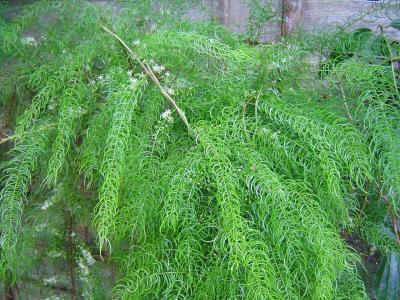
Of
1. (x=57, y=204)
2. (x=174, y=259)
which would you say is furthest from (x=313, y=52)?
(x=57, y=204)

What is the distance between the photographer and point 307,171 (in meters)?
1.35

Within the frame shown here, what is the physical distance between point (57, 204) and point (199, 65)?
2.35 feet

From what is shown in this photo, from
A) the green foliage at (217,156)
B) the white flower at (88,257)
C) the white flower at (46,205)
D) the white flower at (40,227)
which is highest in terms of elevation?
the green foliage at (217,156)

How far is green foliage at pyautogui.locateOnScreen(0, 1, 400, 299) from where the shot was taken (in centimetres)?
125

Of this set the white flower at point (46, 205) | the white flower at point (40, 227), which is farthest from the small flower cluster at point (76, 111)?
the white flower at point (40, 227)

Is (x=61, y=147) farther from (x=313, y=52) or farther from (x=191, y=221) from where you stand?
(x=313, y=52)

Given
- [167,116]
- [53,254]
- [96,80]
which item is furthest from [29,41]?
[53,254]

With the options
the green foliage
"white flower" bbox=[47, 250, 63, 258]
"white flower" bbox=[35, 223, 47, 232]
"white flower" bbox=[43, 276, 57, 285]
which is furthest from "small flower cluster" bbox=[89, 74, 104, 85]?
"white flower" bbox=[43, 276, 57, 285]

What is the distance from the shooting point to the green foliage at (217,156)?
4.10 feet

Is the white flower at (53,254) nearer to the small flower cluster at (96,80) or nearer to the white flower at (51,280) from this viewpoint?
the white flower at (51,280)

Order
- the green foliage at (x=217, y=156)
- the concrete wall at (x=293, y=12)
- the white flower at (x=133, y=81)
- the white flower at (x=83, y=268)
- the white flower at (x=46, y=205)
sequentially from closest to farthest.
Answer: the green foliage at (x=217, y=156), the white flower at (x=133, y=81), the white flower at (x=46, y=205), the white flower at (x=83, y=268), the concrete wall at (x=293, y=12)

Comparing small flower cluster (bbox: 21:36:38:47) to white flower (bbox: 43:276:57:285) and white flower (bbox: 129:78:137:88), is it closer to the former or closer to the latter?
white flower (bbox: 129:78:137:88)

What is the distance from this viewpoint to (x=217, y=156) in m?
1.27

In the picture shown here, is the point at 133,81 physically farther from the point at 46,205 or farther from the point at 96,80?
the point at 46,205
